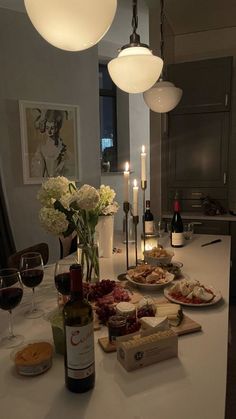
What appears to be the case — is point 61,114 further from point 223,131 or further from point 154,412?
point 154,412

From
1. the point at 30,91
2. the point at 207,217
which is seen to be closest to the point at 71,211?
the point at 207,217

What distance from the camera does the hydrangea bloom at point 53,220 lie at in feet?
4.49

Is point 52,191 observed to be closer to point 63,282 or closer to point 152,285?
point 63,282

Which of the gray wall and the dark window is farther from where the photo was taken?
the dark window

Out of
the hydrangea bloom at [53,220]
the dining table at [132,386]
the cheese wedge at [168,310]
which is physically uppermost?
the hydrangea bloom at [53,220]

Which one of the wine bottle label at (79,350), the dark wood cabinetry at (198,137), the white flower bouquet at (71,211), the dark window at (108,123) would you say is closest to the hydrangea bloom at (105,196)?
the white flower bouquet at (71,211)

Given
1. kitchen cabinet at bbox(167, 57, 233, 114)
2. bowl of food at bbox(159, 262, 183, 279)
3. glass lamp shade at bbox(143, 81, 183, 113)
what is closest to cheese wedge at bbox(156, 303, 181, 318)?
bowl of food at bbox(159, 262, 183, 279)

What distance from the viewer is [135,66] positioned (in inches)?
60.1

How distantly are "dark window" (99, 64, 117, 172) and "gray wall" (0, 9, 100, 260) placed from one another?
1.11 meters

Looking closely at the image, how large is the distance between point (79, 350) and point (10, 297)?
369 millimetres

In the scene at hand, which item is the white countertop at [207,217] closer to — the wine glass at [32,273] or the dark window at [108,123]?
the dark window at [108,123]

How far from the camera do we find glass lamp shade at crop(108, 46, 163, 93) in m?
1.52

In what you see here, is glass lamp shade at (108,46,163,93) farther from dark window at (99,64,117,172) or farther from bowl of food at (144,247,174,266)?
dark window at (99,64,117,172)

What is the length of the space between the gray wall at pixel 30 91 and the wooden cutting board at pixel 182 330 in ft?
8.71
